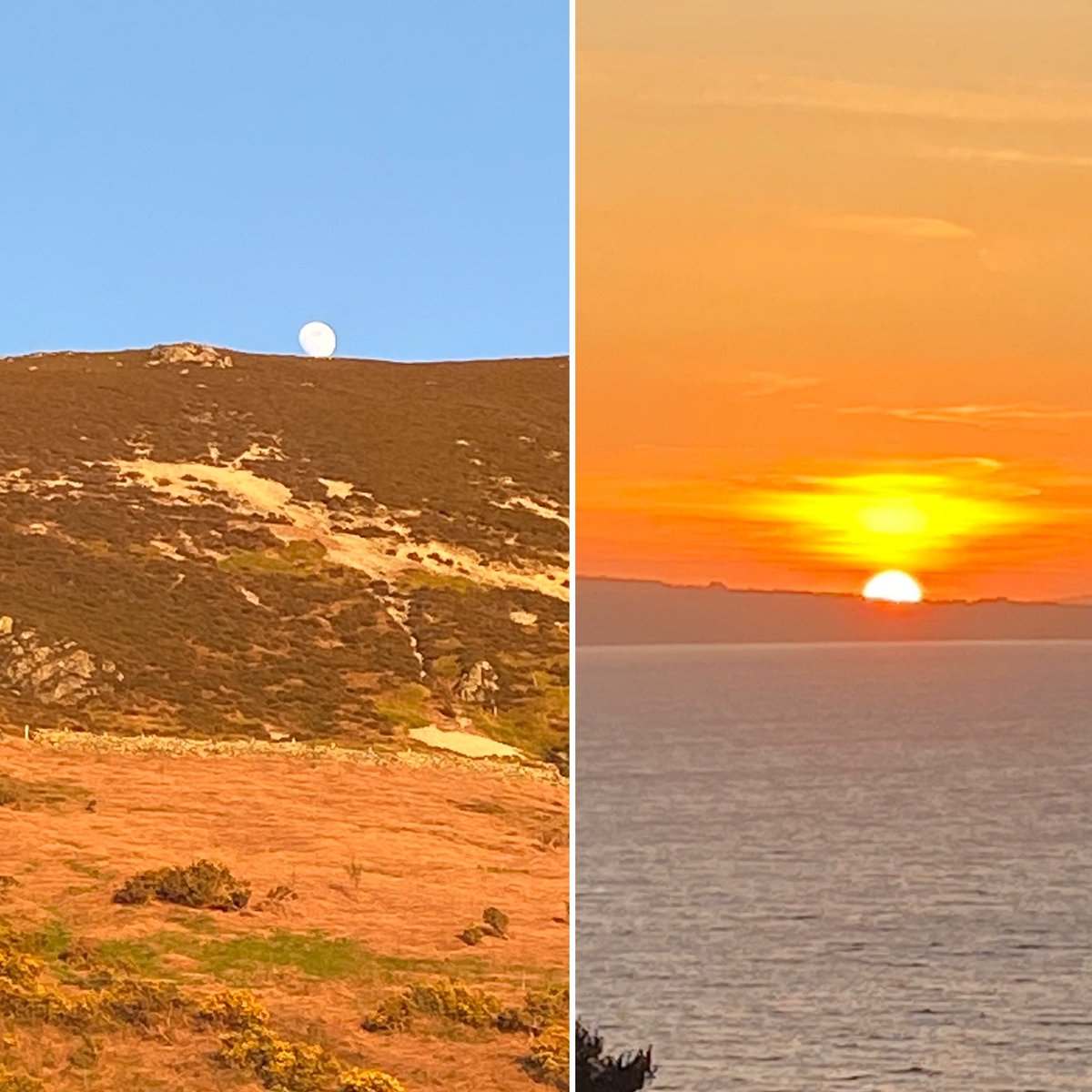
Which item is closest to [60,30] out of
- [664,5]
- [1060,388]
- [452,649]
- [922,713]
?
[664,5]

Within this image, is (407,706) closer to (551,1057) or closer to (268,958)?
(268,958)

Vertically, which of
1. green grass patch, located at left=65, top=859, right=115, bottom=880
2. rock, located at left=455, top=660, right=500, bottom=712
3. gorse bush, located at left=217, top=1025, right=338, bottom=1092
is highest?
rock, located at left=455, top=660, right=500, bottom=712

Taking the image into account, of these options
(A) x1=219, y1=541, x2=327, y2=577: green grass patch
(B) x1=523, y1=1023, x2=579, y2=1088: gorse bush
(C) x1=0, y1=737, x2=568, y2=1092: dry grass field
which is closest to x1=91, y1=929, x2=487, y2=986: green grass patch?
(C) x1=0, y1=737, x2=568, y2=1092: dry grass field

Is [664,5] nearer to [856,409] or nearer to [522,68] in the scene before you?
[522,68]

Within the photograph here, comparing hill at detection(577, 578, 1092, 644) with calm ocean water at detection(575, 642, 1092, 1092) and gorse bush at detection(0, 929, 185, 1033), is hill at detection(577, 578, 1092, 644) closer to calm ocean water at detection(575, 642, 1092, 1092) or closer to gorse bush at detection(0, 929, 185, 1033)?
calm ocean water at detection(575, 642, 1092, 1092)

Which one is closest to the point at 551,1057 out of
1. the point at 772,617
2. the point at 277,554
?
the point at 772,617

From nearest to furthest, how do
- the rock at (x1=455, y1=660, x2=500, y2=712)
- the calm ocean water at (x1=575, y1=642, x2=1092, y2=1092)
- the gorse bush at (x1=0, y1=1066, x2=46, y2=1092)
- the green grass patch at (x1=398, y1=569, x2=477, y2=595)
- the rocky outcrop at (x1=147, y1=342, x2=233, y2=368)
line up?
1. the gorse bush at (x1=0, y1=1066, x2=46, y2=1092)
2. the rock at (x1=455, y1=660, x2=500, y2=712)
3. the calm ocean water at (x1=575, y1=642, x2=1092, y2=1092)
4. the green grass patch at (x1=398, y1=569, x2=477, y2=595)
5. the rocky outcrop at (x1=147, y1=342, x2=233, y2=368)

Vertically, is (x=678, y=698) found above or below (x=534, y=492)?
below
